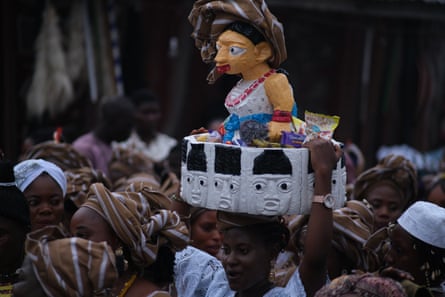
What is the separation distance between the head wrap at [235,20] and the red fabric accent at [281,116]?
0.28 m

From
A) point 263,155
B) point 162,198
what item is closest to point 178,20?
point 162,198

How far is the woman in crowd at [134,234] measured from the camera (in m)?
3.90

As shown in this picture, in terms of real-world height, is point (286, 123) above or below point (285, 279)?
above

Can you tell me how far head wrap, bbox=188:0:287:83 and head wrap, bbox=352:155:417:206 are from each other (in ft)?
6.97

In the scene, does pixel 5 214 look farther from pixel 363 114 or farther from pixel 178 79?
pixel 363 114

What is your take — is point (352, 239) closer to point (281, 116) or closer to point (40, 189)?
point (281, 116)

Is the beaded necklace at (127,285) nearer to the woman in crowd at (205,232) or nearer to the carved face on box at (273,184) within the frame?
the carved face on box at (273,184)

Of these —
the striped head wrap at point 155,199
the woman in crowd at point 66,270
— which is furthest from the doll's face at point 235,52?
the woman in crowd at point 66,270

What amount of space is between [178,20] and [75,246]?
28.9 feet

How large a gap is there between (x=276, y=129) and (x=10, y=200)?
1338 millimetres

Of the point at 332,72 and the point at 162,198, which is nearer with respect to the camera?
the point at 162,198

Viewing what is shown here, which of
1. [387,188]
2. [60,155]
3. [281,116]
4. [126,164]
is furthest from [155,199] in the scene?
[126,164]

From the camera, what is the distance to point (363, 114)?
12.6 meters

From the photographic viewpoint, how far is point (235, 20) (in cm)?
425
